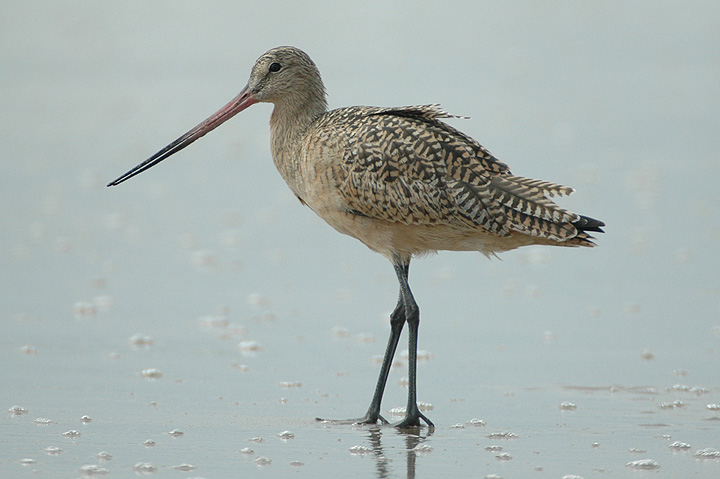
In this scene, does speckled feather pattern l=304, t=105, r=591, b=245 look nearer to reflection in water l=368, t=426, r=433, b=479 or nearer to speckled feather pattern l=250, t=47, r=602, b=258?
speckled feather pattern l=250, t=47, r=602, b=258

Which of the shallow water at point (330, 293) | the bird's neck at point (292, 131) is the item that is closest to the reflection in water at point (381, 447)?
the shallow water at point (330, 293)

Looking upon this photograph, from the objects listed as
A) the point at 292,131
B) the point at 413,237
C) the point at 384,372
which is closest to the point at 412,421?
the point at 384,372

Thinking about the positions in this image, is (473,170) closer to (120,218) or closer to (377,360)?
(377,360)

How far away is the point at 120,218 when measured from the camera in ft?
37.6

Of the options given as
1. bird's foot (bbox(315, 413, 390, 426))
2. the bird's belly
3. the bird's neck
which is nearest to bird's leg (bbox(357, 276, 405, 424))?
bird's foot (bbox(315, 413, 390, 426))

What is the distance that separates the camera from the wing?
6.39m

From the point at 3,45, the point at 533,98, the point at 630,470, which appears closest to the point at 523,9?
the point at 533,98

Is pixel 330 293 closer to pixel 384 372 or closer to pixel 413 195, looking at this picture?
pixel 384 372

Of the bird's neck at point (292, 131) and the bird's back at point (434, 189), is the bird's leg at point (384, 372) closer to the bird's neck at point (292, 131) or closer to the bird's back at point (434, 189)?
the bird's back at point (434, 189)

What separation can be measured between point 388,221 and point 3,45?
16466 millimetres

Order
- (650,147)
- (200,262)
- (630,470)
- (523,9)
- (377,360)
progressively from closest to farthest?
(630,470)
(377,360)
(200,262)
(650,147)
(523,9)

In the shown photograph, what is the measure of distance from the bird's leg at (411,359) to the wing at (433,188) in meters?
0.41

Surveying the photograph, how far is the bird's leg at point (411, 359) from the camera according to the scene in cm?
622

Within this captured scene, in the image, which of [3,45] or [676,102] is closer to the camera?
[676,102]
